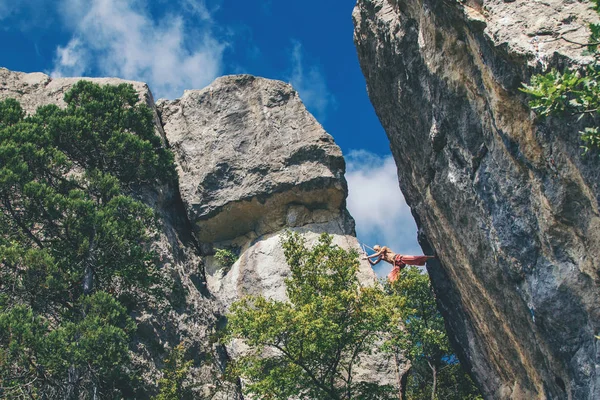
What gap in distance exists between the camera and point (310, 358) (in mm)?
17609

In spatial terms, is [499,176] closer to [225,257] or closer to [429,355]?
[429,355]

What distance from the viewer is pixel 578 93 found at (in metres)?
9.89

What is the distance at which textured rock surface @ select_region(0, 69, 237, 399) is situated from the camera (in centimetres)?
1973

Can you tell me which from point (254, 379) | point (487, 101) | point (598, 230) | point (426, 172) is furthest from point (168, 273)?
point (598, 230)

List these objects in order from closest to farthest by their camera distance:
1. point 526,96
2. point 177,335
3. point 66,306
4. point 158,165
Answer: point 526,96
point 66,306
point 177,335
point 158,165

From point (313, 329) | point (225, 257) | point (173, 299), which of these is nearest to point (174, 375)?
point (173, 299)

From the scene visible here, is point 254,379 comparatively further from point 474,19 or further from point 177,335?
point 474,19

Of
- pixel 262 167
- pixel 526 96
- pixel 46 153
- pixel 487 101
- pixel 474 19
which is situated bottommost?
pixel 526 96

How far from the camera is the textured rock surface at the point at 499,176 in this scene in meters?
11.5

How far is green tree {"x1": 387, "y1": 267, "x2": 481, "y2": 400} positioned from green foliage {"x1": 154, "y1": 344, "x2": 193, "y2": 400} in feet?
22.6

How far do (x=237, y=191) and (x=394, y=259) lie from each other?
6.45 m

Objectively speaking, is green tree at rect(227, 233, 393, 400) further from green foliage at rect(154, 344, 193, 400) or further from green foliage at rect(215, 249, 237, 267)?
green foliage at rect(215, 249, 237, 267)

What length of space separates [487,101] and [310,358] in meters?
8.19

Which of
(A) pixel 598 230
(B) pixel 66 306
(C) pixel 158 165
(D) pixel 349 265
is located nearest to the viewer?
(A) pixel 598 230
